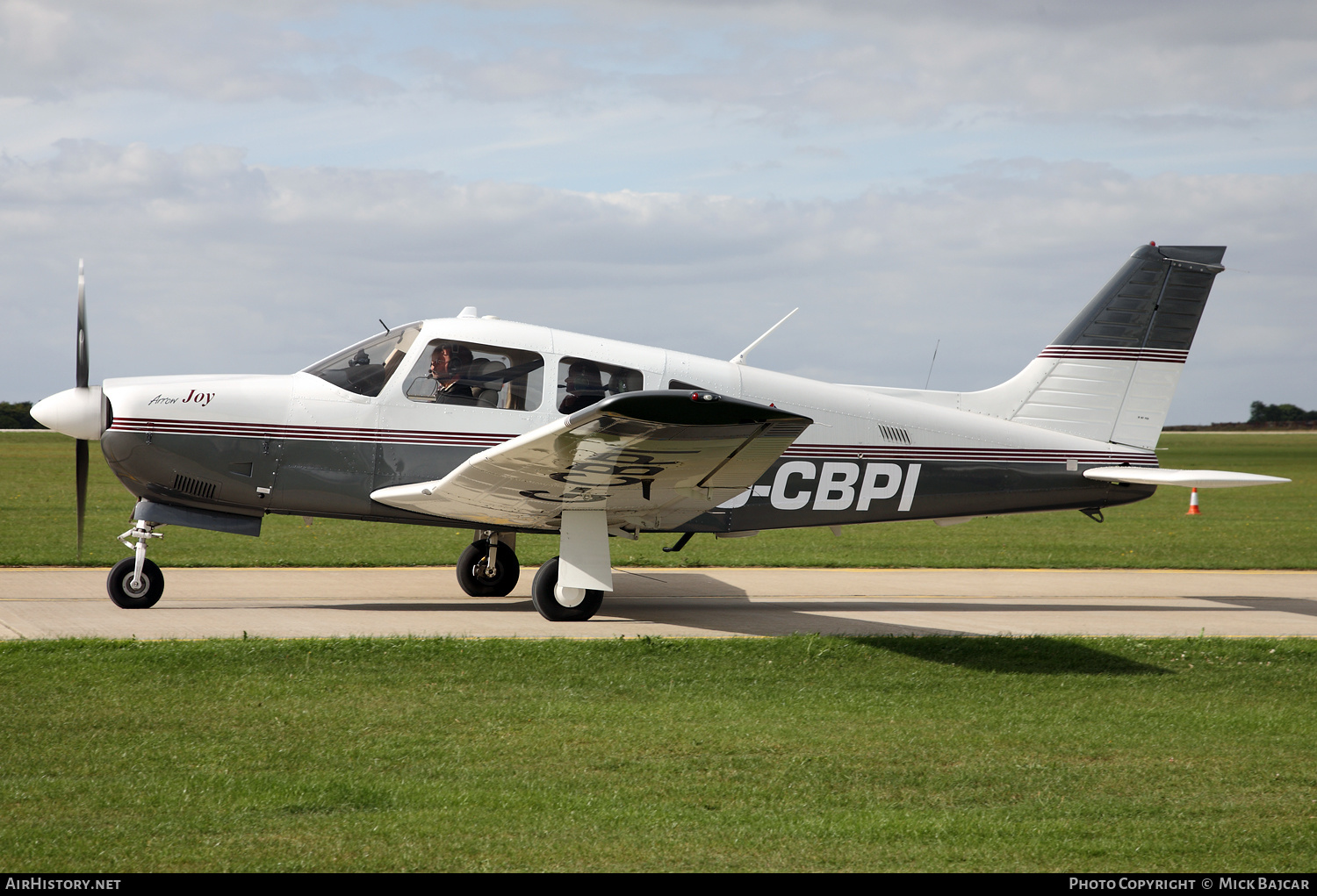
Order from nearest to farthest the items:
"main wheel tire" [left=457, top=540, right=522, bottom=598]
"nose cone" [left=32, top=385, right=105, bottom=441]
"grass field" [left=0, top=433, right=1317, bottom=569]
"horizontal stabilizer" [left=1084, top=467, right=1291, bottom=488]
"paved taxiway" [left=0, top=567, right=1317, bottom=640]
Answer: "paved taxiway" [left=0, top=567, right=1317, bottom=640] → "nose cone" [left=32, top=385, right=105, bottom=441] → "horizontal stabilizer" [left=1084, top=467, right=1291, bottom=488] → "main wheel tire" [left=457, top=540, right=522, bottom=598] → "grass field" [left=0, top=433, right=1317, bottom=569]

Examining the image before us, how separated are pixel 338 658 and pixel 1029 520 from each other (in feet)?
61.2

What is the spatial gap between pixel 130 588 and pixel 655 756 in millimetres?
5769

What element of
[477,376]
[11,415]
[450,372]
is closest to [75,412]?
[450,372]

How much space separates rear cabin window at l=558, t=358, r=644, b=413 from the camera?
9656 millimetres

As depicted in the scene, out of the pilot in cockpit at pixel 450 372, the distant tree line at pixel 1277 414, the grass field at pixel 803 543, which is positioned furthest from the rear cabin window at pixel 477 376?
the distant tree line at pixel 1277 414

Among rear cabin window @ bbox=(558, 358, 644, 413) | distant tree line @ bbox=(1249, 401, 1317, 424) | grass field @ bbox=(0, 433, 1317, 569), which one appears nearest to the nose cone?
rear cabin window @ bbox=(558, 358, 644, 413)

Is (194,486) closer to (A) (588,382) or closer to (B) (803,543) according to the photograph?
(A) (588,382)

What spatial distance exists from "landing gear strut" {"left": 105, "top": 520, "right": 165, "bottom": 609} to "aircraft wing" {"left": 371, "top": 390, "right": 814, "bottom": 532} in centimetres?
199

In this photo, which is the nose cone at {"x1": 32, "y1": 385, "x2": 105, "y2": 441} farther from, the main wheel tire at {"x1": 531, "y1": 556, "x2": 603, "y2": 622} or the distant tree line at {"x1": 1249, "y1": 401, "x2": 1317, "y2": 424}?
the distant tree line at {"x1": 1249, "y1": 401, "x2": 1317, "y2": 424}

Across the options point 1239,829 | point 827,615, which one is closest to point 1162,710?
point 1239,829

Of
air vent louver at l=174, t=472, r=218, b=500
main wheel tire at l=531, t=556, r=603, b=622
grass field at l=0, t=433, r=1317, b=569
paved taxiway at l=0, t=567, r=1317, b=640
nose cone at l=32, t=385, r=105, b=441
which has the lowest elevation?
grass field at l=0, t=433, r=1317, b=569

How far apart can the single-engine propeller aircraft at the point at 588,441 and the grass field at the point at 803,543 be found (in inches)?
149

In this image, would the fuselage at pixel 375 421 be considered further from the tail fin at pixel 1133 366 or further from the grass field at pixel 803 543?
the grass field at pixel 803 543

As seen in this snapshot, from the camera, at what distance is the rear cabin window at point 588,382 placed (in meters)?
9.66
